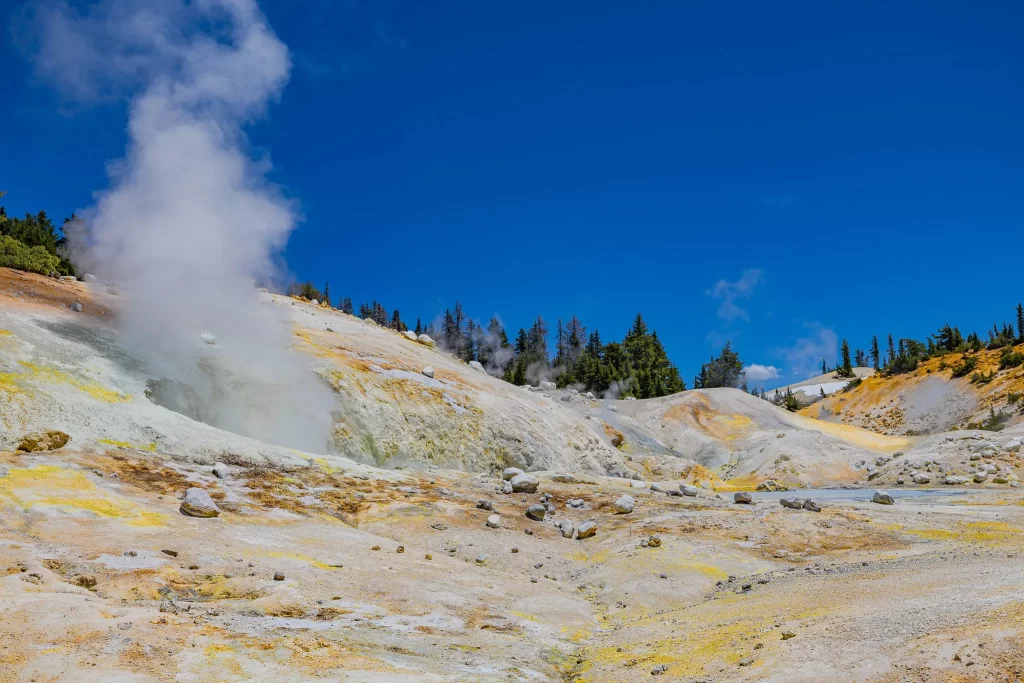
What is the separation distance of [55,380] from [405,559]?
15.0m

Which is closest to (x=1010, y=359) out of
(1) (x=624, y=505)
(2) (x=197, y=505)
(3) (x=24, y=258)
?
(1) (x=624, y=505)

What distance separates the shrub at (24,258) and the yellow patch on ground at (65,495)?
25885mm

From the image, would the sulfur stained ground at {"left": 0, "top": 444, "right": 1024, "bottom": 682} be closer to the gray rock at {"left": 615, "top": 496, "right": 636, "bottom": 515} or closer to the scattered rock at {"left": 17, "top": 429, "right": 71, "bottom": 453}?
the gray rock at {"left": 615, "top": 496, "right": 636, "bottom": 515}

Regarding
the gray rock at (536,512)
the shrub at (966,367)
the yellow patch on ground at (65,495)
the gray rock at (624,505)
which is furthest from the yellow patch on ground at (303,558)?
the shrub at (966,367)

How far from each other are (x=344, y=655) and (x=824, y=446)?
2163 inches

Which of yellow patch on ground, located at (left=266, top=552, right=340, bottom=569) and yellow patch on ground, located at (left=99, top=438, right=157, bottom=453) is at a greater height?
yellow patch on ground, located at (left=99, top=438, right=157, bottom=453)

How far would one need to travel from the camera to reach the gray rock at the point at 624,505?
A: 23.8 metres

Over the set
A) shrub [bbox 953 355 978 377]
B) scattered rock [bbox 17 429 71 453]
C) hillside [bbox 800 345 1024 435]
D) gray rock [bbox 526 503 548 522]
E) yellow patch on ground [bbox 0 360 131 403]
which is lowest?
gray rock [bbox 526 503 548 522]

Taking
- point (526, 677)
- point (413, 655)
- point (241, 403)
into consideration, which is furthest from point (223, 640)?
point (241, 403)

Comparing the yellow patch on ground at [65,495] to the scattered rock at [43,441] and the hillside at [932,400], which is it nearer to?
the scattered rock at [43,441]

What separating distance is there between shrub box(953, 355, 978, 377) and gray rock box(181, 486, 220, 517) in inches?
3306

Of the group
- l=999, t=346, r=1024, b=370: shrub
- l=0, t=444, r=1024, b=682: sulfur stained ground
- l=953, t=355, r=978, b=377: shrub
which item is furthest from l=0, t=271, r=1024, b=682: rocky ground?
l=953, t=355, r=978, b=377: shrub

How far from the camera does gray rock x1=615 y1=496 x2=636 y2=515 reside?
23.8m

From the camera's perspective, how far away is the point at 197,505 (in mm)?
16562
